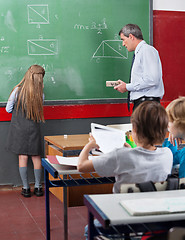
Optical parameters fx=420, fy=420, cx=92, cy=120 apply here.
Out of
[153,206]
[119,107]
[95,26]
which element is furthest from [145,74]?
[153,206]

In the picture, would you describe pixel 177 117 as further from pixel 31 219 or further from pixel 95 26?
pixel 95 26

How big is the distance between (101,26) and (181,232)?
3.97 meters

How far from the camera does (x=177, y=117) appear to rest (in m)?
2.13

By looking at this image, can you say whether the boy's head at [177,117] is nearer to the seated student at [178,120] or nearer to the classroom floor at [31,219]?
the seated student at [178,120]

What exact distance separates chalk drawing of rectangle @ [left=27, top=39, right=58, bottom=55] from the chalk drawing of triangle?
0.48 meters

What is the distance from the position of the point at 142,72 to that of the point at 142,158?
243cm

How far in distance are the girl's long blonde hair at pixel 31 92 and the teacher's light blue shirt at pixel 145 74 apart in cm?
93

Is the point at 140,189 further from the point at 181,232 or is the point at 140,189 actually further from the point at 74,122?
the point at 74,122

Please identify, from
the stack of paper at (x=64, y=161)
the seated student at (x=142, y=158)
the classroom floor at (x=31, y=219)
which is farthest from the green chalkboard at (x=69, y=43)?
the seated student at (x=142, y=158)

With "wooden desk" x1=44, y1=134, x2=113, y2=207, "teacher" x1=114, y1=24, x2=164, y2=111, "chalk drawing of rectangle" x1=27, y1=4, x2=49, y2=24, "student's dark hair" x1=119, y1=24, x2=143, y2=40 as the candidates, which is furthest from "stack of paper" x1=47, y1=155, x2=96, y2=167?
"chalk drawing of rectangle" x1=27, y1=4, x2=49, y2=24

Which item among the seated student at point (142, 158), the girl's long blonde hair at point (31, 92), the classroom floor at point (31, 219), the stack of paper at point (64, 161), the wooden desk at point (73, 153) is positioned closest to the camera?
the seated student at point (142, 158)

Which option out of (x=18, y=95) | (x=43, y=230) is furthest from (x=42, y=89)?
(x=43, y=230)

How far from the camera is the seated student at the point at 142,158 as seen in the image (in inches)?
71.6

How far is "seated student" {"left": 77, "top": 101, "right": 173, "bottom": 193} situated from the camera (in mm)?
1817
